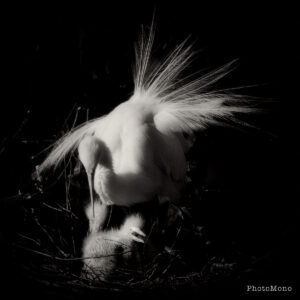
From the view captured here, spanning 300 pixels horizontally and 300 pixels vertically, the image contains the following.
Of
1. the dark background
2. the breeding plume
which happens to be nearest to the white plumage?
the breeding plume

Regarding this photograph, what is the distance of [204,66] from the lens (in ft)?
4.69

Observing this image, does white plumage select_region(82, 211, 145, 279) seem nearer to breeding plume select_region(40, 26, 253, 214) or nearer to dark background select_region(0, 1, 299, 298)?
breeding plume select_region(40, 26, 253, 214)

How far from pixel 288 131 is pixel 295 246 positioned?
48 cm

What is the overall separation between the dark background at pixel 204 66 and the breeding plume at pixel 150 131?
0.05 meters

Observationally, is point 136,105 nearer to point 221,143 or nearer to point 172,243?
point 221,143

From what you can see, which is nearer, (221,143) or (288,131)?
(288,131)

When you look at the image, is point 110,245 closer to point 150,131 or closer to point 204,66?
point 150,131

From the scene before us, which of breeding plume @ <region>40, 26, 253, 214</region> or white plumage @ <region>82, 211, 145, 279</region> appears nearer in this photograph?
white plumage @ <region>82, 211, 145, 279</region>

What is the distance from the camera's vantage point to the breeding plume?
1.37m

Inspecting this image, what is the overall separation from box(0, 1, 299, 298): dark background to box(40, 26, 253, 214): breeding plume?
5 cm

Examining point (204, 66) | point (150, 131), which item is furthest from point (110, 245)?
point (204, 66)

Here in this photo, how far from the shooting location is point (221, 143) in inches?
57.3

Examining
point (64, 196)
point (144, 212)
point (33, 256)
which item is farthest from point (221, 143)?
point (33, 256)

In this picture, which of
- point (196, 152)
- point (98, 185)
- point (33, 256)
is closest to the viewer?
point (33, 256)
